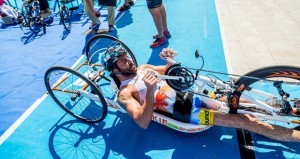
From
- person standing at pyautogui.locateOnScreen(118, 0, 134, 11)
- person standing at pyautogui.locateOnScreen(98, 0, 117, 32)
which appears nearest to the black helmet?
person standing at pyautogui.locateOnScreen(98, 0, 117, 32)

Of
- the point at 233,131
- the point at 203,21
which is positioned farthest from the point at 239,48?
the point at 233,131

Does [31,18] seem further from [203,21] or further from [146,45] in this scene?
[203,21]

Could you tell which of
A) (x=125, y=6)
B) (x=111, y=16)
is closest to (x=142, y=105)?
(x=111, y=16)

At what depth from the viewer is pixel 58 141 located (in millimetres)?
3502

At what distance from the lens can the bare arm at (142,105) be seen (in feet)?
8.53

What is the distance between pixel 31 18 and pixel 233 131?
6742 millimetres

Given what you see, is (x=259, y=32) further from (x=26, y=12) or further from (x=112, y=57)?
(x=26, y=12)

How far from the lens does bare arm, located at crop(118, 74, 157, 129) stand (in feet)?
8.53

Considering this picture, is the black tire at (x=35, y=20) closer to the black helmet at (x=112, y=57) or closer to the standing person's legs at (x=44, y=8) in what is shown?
the standing person's legs at (x=44, y=8)

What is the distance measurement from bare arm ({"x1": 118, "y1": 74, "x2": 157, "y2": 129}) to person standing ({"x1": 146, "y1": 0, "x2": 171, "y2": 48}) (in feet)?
8.41

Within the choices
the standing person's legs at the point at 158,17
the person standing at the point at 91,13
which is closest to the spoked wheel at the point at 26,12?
the person standing at the point at 91,13

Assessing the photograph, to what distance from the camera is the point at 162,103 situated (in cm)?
316

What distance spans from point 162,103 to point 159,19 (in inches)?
105

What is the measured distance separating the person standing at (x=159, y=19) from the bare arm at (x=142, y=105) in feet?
8.41
